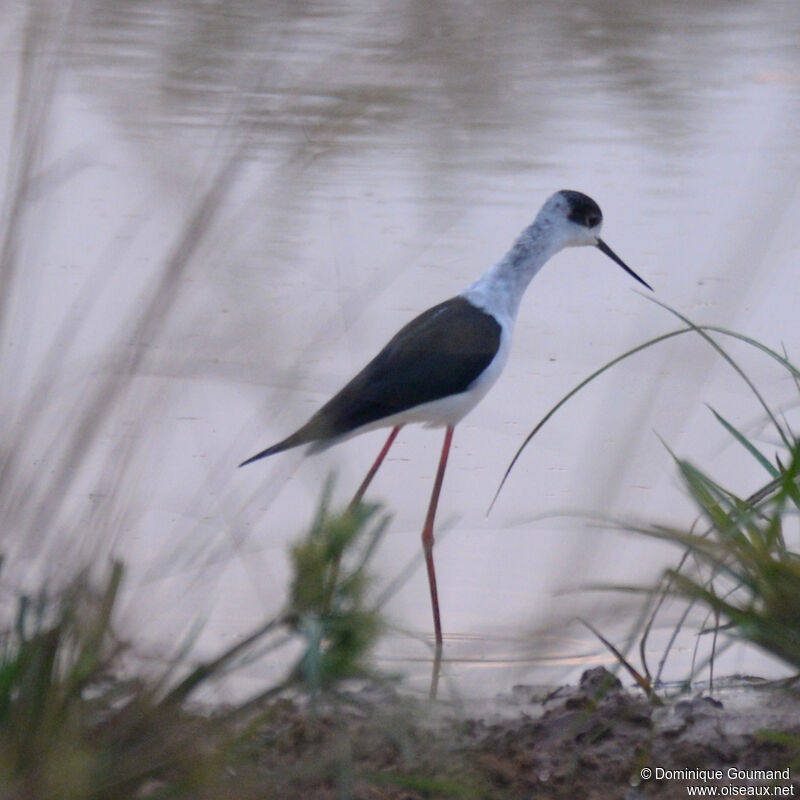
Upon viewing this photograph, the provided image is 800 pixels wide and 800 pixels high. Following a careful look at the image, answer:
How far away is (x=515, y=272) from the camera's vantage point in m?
3.41

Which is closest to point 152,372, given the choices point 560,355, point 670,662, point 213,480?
point 213,480

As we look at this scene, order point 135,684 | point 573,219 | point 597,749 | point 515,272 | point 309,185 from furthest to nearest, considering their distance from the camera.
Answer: point 573,219 → point 515,272 → point 597,749 → point 135,684 → point 309,185

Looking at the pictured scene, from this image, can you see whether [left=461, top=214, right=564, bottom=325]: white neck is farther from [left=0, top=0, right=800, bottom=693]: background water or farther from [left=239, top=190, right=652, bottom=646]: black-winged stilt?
[left=0, top=0, right=800, bottom=693]: background water

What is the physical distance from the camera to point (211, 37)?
2.64 feet

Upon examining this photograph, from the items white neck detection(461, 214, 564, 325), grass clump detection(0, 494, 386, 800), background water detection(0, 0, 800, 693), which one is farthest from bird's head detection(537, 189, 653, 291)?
grass clump detection(0, 494, 386, 800)

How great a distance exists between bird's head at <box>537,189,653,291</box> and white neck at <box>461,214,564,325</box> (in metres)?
0.02

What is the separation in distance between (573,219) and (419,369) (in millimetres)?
800

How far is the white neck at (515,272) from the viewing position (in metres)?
3.34

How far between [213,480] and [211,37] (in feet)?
1.13

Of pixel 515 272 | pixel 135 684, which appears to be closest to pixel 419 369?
pixel 515 272

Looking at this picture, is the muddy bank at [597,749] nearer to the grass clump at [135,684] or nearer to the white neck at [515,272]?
the grass clump at [135,684]

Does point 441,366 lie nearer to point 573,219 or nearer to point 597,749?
point 573,219

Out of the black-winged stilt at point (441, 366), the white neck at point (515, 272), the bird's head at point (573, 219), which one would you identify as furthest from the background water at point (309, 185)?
the bird's head at point (573, 219)

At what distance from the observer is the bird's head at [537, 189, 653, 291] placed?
11.4ft
